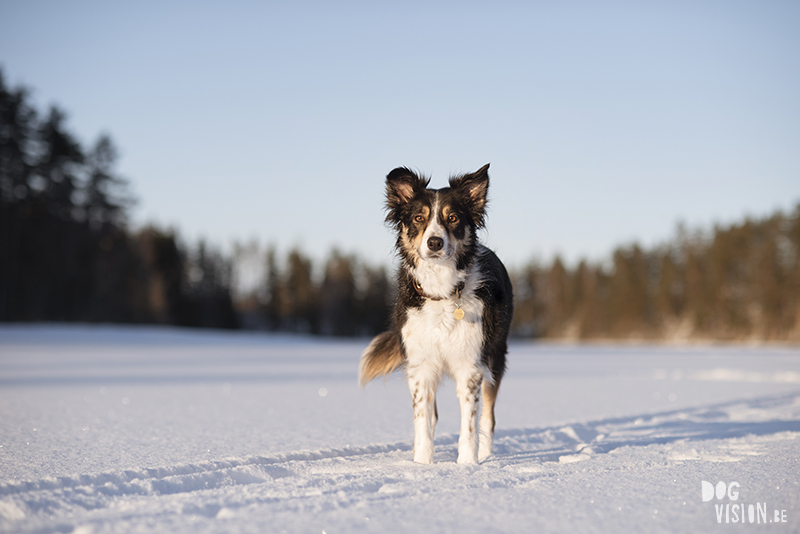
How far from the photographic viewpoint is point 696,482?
344 cm

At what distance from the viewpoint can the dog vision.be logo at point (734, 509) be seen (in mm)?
2724

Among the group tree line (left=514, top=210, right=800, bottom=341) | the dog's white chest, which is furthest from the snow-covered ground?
tree line (left=514, top=210, right=800, bottom=341)

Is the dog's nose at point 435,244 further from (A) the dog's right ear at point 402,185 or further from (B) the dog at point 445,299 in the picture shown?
(A) the dog's right ear at point 402,185

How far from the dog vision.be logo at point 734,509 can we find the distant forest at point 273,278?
101ft

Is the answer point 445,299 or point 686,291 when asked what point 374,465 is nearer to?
point 445,299

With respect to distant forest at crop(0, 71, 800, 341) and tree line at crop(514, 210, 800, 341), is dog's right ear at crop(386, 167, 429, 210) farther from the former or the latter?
tree line at crop(514, 210, 800, 341)

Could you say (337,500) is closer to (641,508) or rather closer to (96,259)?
(641,508)

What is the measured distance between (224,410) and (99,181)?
137ft

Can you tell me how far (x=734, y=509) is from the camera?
2887 mm

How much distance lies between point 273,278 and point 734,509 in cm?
6936

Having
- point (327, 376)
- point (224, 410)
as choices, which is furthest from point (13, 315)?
point (224, 410)

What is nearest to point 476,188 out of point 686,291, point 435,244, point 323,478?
point 435,244

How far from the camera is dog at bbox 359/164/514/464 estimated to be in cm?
414

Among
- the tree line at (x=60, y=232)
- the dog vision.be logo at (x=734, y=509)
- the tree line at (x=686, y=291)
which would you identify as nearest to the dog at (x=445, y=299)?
the dog vision.be logo at (x=734, y=509)
